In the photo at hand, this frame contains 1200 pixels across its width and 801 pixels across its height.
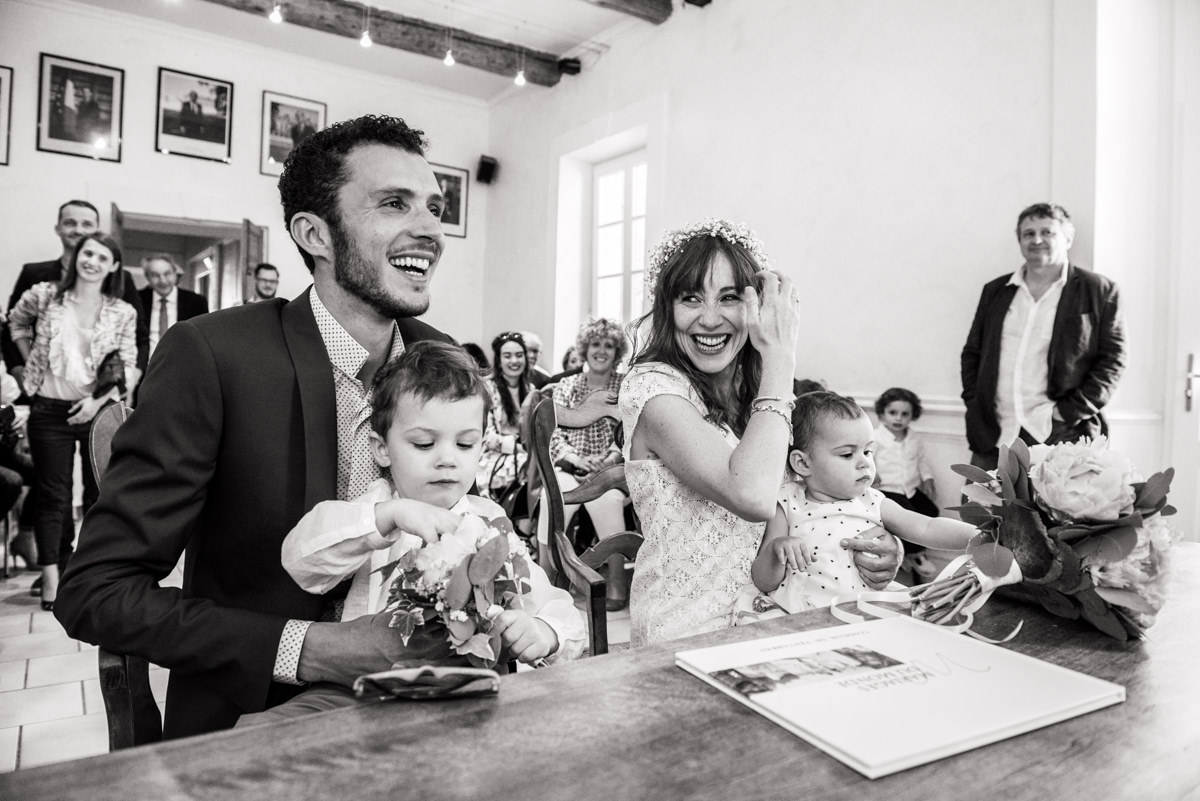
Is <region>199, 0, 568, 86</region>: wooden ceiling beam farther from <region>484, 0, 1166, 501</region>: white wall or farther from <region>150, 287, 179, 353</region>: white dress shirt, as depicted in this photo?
<region>150, 287, 179, 353</region>: white dress shirt

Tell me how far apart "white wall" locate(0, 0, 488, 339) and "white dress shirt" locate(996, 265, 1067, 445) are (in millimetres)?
5750

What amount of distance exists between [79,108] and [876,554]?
746 centimetres

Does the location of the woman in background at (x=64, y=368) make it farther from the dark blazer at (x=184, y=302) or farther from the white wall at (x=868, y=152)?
the white wall at (x=868, y=152)

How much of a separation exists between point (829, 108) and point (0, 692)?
5104mm

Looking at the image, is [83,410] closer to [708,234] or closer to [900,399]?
[708,234]

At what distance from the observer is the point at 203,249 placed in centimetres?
711

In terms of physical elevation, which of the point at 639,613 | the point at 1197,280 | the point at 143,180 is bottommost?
the point at 639,613

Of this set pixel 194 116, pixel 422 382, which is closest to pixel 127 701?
pixel 422 382

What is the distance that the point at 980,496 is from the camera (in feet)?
4.04

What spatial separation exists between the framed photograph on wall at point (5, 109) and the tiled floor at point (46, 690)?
4176mm

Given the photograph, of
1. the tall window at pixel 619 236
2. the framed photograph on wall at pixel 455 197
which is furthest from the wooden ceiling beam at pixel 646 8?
the framed photograph on wall at pixel 455 197

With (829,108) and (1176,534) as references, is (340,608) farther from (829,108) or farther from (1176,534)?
(829,108)

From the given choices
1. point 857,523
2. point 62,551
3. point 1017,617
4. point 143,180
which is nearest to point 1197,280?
point 857,523

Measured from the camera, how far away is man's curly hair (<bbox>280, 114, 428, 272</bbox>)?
1492 millimetres
